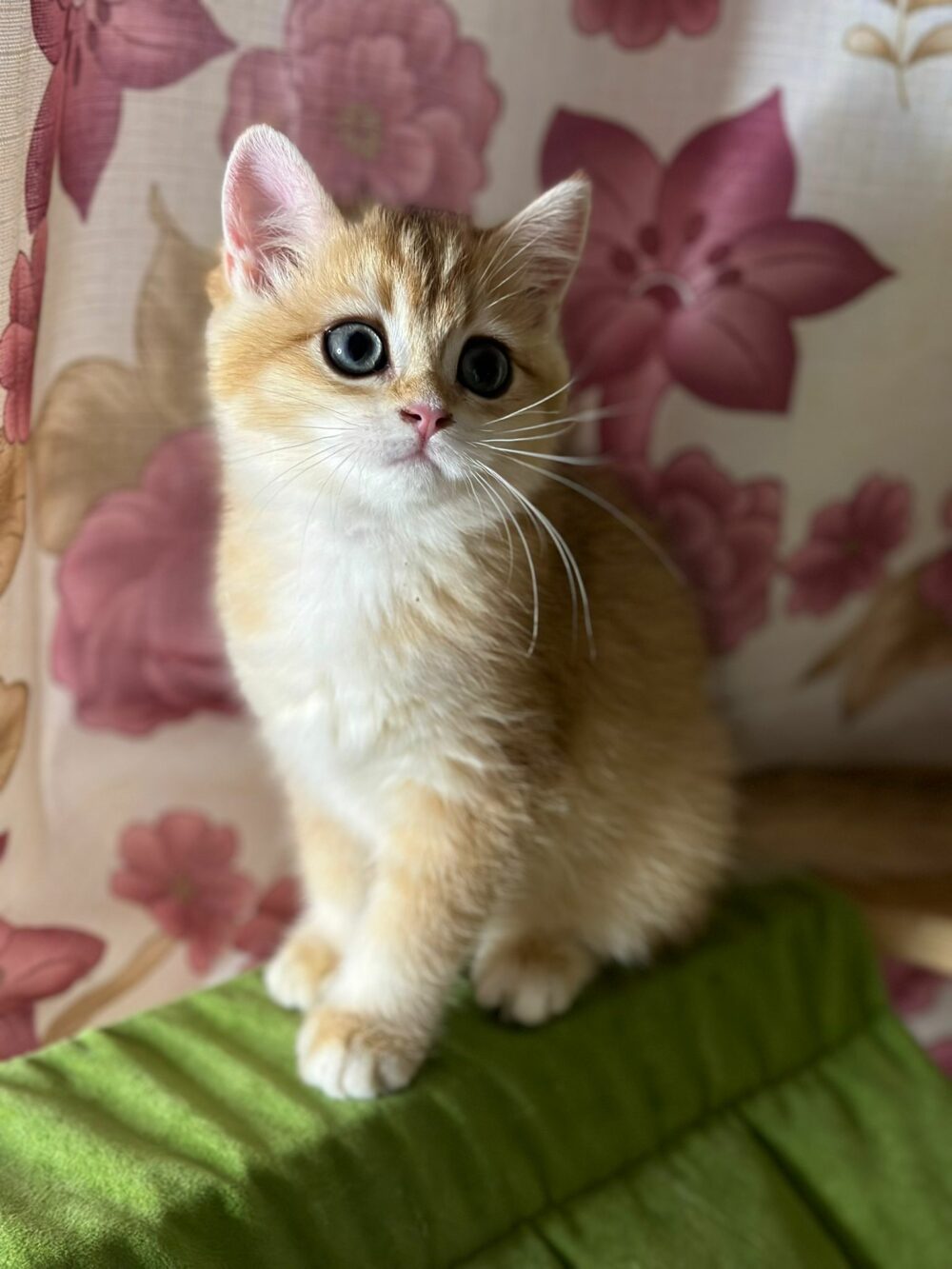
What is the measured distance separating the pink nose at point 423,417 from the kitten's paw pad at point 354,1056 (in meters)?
0.44

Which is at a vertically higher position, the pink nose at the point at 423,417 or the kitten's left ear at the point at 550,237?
the kitten's left ear at the point at 550,237

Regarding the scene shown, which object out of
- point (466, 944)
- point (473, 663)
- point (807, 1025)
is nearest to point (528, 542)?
point (473, 663)

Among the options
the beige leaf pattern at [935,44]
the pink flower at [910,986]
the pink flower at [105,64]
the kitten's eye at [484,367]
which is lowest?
the pink flower at [910,986]

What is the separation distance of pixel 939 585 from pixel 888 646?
0.28 ft

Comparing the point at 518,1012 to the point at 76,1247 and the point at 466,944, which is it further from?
the point at 76,1247

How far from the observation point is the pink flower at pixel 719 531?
1199 mm

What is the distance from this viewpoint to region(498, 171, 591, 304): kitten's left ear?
0.82 metres

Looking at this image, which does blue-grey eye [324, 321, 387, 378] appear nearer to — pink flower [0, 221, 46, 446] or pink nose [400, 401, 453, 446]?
pink nose [400, 401, 453, 446]

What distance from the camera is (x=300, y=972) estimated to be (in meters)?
0.98

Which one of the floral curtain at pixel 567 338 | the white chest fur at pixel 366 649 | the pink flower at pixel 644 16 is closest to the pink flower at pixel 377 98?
the floral curtain at pixel 567 338

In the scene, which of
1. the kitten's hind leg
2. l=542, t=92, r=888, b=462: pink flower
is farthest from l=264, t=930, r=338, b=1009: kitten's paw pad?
l=542, t=92, r=888, b=462: pink flower

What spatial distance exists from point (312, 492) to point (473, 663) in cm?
17

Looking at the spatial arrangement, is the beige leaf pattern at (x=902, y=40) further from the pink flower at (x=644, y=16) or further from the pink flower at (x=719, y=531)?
the pink flower at (x=719, y=531)

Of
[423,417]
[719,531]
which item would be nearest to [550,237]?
[423,417]
